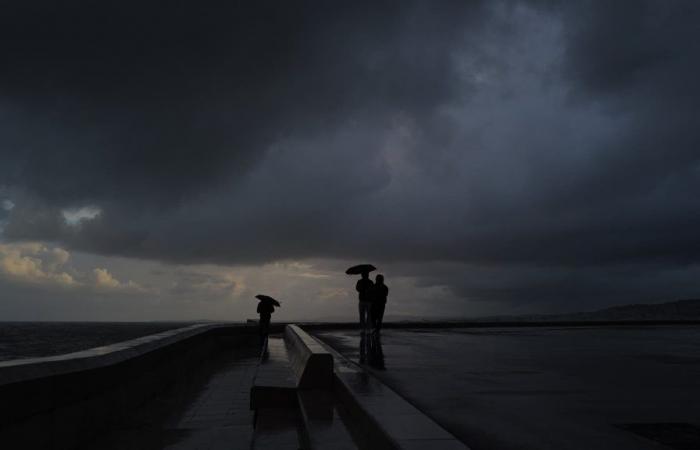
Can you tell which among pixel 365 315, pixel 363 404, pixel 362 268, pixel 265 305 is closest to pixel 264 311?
pixel 265 305

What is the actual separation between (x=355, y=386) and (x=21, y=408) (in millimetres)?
3906

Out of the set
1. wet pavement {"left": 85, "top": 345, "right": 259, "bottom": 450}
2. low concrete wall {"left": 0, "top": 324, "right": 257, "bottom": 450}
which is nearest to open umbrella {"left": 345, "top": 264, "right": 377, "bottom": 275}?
wet pavement {"left": 85, "top": 345, "right": 259, "bottom": 450}

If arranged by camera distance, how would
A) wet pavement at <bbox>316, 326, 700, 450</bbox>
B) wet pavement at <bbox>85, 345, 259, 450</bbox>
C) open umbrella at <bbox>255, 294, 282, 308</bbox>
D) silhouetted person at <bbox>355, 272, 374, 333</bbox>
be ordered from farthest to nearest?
open umbrella at <bbox>255, 294, 282, 308</bbox> → silhouetted person at <bbox>355, 272, 374, 333</bbox> → wet pavement at <bbox>85, 345, 259, 450</bbox> → wet pavement at <bbox>316, 326, 700, 450</bbox>

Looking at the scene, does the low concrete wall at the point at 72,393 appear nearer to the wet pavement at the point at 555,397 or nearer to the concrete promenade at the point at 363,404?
the concrete promenade at the point at 363,404

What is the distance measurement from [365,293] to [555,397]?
5810mm

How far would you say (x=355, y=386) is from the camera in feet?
25.1

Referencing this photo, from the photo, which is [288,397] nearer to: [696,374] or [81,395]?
[81,395]

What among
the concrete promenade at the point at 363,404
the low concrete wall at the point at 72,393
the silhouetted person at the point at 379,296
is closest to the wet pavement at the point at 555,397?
the concrete promenade at the point at 363,404

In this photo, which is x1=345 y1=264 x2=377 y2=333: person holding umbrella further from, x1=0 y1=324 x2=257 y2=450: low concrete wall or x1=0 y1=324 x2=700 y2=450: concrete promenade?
x1=0 y1=324 x2=257 y2=450: low concrete wall

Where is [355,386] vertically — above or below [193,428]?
above

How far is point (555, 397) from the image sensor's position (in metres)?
7.61

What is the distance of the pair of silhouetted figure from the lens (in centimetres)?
1280

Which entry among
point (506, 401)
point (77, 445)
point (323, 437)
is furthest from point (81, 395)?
point (506, 401)

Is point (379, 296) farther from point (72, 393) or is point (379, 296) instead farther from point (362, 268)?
point (72, 393)
